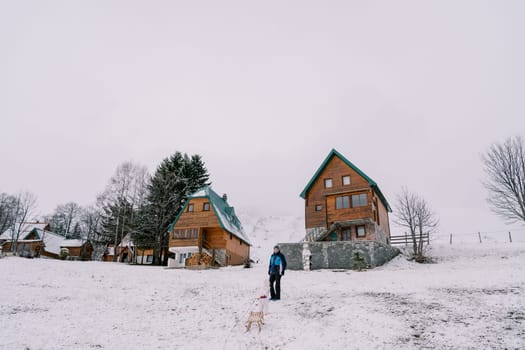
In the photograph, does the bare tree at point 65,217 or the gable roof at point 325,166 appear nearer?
the gable roof at point 325,166

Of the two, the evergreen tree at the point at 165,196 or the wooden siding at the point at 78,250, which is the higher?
the evergreen tree at the point at 165,196

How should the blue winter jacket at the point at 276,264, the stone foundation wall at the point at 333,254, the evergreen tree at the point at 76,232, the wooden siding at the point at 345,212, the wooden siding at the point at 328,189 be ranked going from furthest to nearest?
the evergreen tree at the point at 76,232 < the wooden siding at the point at 328,189 < the wooden siding at the point at 345,212 < the stone foundation wall at the point at 333,254 < the blue winter jacket at the point at 276,264

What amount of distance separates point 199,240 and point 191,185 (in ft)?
36.6

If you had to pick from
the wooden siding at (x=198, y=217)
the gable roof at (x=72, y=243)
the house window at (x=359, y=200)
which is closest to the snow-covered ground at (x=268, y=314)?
the house window at (x=359, y=200)

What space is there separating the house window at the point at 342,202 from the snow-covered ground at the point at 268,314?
13453 mm

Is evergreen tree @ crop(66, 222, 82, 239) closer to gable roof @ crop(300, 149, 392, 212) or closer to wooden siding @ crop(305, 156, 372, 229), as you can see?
gable roof @ crop(300, 149, 392, 212)

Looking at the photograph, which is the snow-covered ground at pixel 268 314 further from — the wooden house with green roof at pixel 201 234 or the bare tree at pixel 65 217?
the bare tree at pixel 65 217

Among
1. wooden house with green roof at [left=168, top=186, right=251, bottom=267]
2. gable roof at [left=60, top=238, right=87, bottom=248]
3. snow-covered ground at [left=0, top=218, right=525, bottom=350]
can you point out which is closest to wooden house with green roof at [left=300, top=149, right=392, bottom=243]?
wooden house with green roof at [left=168, top=186, right=251, bottom=267]

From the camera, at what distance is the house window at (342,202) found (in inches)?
1116

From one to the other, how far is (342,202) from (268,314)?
20758 millimetres

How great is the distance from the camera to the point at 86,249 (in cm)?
5216

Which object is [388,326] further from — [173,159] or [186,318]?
[173,159]

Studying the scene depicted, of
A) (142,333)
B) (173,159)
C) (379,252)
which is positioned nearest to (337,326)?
(142,333)

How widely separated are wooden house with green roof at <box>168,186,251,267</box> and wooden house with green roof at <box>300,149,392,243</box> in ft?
29.4
